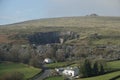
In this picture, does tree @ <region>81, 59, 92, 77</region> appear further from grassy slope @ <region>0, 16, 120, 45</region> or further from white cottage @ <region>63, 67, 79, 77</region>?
grassy slope @ <region>0, 16, 120, 45</region>

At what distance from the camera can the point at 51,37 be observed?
196 feet

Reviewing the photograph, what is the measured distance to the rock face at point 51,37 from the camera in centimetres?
5503

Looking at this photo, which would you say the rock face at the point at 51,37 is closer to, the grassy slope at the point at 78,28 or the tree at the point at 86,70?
the grassy slope at the point at 78,28

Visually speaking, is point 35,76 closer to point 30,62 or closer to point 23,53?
point 30,62

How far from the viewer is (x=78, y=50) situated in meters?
40.9

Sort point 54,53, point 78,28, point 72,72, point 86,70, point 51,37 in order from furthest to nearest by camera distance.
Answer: point 78,28 → point 51,37 → point 54,53 → point 72,72 → point 86,70

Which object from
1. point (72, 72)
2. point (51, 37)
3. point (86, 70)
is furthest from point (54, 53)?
point (51, 37)

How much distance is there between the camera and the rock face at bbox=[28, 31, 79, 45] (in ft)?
181

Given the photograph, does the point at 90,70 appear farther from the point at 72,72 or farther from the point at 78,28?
the point at 78,28

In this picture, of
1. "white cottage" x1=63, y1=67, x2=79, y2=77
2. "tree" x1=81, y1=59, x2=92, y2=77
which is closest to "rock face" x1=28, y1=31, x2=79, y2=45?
"white cottage" x1=63, y1=67, x2=79, y2=77

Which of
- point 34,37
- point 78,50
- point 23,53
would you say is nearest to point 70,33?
point 34,37

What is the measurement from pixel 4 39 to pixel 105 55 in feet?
53.2

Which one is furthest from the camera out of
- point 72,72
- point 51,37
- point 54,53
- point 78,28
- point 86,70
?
point 78,28

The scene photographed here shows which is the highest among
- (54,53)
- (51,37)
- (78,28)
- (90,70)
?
(78,28)
